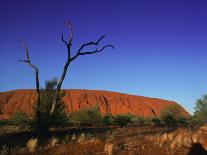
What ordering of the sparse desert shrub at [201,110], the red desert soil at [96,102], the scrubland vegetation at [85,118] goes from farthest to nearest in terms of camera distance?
the red desert soil at [96,102] → the sparse desert shrub at [201,110] → the scrubland vegetation at [85,118]

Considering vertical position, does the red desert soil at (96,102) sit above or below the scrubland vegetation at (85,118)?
above

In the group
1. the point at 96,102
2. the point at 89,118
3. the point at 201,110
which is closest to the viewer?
the point at 89,118

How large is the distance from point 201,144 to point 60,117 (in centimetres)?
1416

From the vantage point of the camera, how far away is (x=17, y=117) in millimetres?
31422

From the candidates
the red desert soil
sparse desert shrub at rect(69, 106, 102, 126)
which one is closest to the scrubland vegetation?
sparse desert shrub at rect(69, 106, 102, 126)

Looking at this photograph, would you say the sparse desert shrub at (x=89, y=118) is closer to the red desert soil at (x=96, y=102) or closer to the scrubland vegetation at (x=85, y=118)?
the scrubland vegetation at (x=85, y=118)

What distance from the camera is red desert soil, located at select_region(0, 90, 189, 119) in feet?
236

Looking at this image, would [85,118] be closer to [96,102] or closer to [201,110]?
[201,110]

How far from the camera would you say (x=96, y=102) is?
79.8 m

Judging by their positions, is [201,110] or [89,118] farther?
[201,110]

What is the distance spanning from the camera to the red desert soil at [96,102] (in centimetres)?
7194

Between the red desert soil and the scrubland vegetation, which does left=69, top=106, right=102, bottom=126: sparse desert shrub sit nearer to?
the scrubland vegetation

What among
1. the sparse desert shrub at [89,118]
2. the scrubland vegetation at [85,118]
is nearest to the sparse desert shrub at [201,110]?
the scrubland vegetation at [85,118]

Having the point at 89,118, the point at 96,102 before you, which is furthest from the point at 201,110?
the point at 96,102
